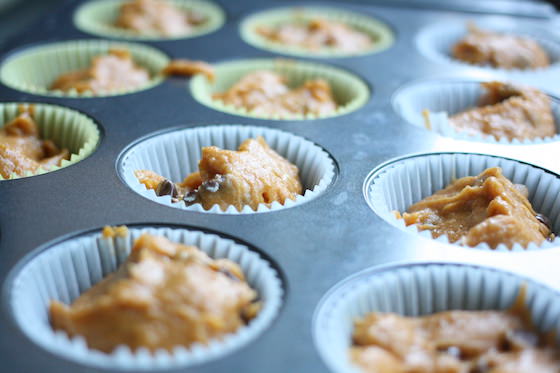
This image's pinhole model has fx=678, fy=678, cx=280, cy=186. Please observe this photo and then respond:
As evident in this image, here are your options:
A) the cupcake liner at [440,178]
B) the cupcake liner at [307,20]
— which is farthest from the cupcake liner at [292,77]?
the cupcake liner at [440,178]

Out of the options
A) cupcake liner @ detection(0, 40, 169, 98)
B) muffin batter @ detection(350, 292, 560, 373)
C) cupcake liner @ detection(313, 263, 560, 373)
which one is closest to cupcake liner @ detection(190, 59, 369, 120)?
cupcake liner @ detection(0, 40, 169, 98)

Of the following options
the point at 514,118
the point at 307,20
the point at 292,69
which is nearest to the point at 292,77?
the point at 292,69

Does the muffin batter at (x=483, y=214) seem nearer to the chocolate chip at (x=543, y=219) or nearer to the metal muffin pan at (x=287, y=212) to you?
the chocolate chip at (x=543, y=219)

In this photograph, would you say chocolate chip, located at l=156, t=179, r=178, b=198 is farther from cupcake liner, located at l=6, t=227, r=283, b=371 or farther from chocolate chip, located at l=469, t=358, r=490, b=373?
chocolate chip, located at l=469, t=358, r=490, b=373

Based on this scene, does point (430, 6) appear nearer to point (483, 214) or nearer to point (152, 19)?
point (152, 19)

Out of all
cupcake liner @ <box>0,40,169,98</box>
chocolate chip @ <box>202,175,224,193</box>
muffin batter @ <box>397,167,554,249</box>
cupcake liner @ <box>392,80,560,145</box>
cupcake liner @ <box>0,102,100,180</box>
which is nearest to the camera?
muffin batter @ <box>397,167,554,249</box>

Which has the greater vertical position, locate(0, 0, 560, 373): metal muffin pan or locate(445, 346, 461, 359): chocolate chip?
locate(0, 0, 560, 373): metal muffin pan
